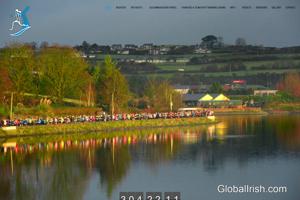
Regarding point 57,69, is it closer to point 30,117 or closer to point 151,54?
point 30,117

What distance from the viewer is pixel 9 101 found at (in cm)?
6969

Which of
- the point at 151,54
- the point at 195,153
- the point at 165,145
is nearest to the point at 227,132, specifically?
the point at 165,145

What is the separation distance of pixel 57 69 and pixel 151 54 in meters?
106

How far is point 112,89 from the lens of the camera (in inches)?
3169

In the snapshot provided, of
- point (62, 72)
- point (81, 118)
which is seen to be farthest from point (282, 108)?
point (81, 118)

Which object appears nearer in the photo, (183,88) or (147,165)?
(147,165)

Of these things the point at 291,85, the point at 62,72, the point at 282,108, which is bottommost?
the point at 282,108

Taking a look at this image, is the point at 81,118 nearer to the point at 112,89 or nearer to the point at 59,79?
the point at 59,79

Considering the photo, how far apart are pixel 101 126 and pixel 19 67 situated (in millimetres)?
11582

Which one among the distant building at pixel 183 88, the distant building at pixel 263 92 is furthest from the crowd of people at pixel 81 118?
the distant building at pixel 263 92

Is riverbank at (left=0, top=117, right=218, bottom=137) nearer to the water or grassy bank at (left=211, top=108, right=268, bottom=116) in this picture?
the water

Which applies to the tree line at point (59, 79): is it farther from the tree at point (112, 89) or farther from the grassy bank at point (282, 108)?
the grassy bank at point (282, 108)

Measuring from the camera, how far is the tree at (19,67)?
71250 millimetres

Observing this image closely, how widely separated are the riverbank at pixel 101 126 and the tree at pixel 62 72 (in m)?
9.32
